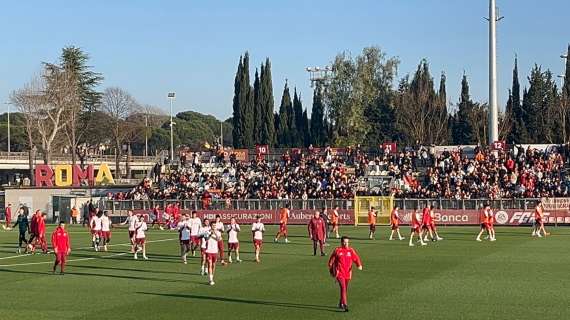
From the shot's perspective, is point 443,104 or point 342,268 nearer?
point 342,268

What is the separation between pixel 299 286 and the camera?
24.9 meters

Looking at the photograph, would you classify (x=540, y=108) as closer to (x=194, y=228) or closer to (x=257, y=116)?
(x=257, y=116)

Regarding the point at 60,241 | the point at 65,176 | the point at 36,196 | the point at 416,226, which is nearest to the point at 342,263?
the point at 60,241

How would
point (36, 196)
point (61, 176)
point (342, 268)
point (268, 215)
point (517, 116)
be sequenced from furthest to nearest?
point (517, 116) → point (61, 176) → point (36, 196) → point (268, 215) → point (342, 268)

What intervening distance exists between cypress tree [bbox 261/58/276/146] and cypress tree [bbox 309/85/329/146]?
777 cm

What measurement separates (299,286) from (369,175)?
139 feet

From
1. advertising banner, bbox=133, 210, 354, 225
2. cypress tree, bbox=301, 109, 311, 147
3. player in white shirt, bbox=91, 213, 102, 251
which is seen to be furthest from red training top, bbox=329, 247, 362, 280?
cypress tree, bbox=301, 109, 311, 147

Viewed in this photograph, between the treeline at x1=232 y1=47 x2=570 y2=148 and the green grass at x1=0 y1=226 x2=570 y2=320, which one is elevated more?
the treeline at x1=232 y1=47 x2=570 y2=148

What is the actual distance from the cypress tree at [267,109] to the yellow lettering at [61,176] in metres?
22.1

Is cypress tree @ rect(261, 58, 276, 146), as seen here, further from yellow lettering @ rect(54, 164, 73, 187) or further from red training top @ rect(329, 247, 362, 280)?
red training top @ rect(329, 247, 362, 280)

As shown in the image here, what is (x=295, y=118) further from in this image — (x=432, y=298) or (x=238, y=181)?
(x=432, y=298)

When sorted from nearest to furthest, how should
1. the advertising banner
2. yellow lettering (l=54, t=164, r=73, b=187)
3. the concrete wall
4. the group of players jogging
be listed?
the group of players jogging, the advertising banner, the concrete wall, yellow lettering (l=54, t=164, r=73, b=187)

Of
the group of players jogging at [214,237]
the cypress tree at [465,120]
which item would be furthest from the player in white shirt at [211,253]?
the cypress tree at [465,120]

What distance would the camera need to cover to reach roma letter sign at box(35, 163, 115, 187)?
77.7m
